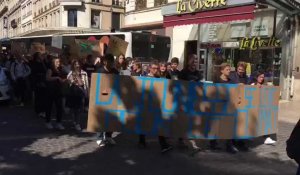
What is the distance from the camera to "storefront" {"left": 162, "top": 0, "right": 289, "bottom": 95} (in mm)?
17906

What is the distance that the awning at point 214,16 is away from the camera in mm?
16562

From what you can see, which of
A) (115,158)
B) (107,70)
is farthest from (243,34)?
(115,158)

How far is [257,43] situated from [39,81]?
11.7 meters

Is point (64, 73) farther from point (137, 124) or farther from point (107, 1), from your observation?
point (107, 1)

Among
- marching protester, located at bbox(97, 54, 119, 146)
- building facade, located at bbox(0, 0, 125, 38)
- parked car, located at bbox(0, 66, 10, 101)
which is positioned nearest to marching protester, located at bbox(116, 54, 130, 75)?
marching protester, located at bbox(97, 54, 119, 146)

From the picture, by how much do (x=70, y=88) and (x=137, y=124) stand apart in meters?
2.35

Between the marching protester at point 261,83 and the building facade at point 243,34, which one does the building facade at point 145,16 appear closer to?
the building facade at point 243,34

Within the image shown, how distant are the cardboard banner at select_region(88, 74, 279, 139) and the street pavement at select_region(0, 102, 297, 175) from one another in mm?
388

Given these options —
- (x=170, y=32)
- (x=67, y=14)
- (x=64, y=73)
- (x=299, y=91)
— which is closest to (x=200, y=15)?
(x=299, y=91)

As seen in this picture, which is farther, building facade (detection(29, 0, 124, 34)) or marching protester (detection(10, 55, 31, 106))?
building facade (detection(29, 0, 124, 34))

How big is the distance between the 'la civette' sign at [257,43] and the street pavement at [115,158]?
1093 cm

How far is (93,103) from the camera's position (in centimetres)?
773

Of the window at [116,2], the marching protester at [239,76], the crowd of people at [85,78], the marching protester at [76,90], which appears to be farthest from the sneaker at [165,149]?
the window at [116,2]

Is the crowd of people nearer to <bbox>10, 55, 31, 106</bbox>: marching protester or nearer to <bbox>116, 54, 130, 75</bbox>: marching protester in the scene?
<bbox>116, 54, 130, 75</bbox>: marching protester
